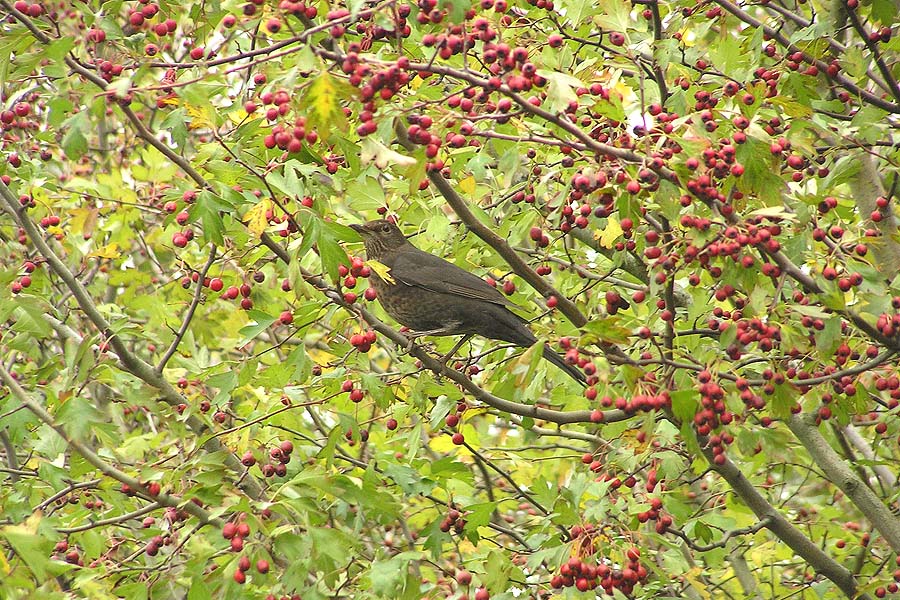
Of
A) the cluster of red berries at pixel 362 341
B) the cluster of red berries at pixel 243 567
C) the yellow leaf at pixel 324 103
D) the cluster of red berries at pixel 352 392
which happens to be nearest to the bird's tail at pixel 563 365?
the cluster of red berries at pixel 352 392

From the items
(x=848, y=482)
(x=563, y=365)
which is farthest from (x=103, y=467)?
(x=848, y=482)

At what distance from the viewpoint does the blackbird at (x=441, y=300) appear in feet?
17.4

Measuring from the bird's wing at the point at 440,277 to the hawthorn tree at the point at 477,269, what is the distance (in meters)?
0.32

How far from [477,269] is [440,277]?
0.57m

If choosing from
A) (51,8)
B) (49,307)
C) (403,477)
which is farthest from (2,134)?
(403,477)

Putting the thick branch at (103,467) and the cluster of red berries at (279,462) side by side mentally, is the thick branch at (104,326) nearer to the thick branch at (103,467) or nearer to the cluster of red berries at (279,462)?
the cluster of red berries at (279,462)

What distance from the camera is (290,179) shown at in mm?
3730

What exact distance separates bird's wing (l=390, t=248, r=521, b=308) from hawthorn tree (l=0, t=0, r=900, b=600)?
320mm

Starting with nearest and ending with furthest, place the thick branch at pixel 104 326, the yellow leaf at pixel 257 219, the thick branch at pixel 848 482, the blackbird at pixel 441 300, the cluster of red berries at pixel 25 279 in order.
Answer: the yellow leaf at pixel 257 219
the thick branch at pixel 104 326
the cluster of red berries at pixel 25 279
the thick branch at pixel 848 482
the blackbird at pixel 441 300

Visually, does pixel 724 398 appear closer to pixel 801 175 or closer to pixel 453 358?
pixel 801 175

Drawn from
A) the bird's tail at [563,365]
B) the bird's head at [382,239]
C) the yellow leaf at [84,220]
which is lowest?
the bird's tail at [563,365]

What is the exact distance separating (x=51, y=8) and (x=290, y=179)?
0.98m

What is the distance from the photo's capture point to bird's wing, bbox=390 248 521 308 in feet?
17.7

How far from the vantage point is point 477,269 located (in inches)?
200
